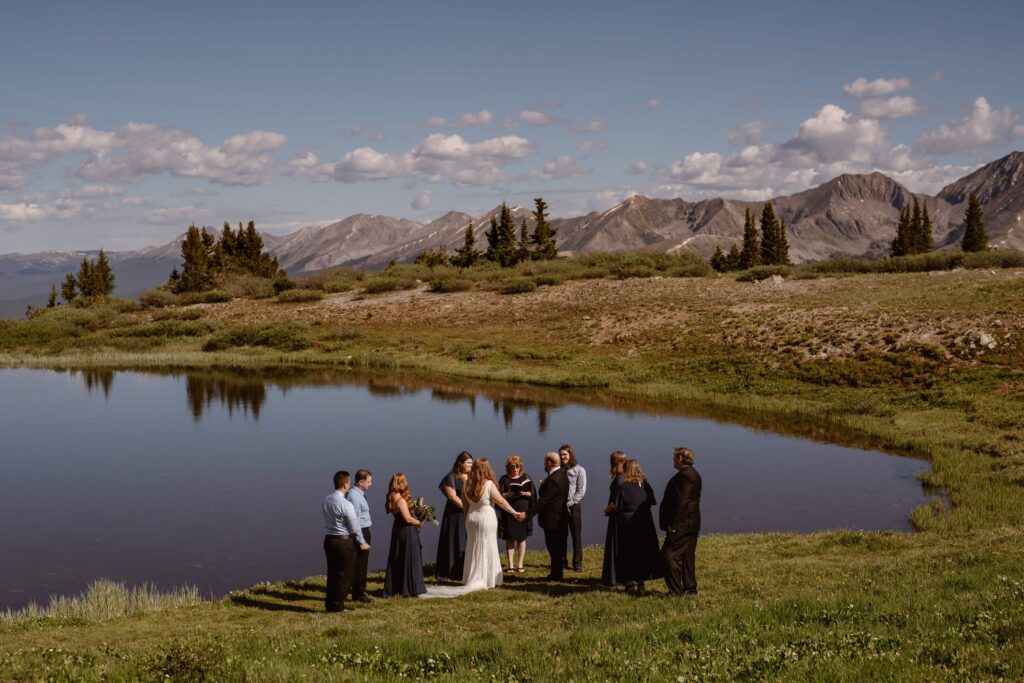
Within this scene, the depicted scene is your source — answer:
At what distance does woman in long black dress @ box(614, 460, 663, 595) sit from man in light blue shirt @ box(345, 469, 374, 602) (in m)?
4.90

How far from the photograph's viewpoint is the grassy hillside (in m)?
11.0

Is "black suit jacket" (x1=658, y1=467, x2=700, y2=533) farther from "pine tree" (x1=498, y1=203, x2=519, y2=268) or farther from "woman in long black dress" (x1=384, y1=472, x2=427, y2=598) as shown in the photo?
"pine tree" (x1=498, y1=203, x2=519, y2=268)

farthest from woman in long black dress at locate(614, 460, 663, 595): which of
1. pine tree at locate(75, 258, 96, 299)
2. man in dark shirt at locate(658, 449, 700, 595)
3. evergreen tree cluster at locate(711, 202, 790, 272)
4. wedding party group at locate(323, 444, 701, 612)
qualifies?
pine tree at locate(75, 258, 96, 299)

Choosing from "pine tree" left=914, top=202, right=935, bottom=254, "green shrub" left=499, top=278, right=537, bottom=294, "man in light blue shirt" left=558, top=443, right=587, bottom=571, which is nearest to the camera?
"man in light blue shirt" left=558, top=443, right=587, bottom=571

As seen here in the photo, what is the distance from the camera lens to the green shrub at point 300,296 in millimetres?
97312

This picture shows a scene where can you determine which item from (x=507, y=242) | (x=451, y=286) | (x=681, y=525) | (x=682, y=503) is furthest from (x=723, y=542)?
(x=507, y=242)

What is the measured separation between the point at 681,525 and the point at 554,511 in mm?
3476

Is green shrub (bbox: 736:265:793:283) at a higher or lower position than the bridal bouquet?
higher

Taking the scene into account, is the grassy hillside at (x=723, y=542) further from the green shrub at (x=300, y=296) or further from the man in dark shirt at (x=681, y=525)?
the green shrub at (x=300, y=296)

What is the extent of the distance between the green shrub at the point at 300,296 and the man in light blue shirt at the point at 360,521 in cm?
Result: 8266

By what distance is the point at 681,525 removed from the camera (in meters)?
15.9

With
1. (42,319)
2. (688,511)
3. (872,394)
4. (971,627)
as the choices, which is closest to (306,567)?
(688,511)

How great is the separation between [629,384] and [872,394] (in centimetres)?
1491

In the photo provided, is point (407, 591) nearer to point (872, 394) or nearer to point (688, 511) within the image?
point (688, 511)
